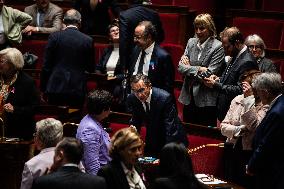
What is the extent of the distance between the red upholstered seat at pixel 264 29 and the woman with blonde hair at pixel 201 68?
1.10 m

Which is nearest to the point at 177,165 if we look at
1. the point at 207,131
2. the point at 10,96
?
the point at 207,131

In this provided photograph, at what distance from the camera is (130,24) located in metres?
4.75

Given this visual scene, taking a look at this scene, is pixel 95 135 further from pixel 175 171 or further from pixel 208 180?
pixel 175 171

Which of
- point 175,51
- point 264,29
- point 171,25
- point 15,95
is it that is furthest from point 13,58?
point 264,29

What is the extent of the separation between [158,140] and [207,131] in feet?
1.20

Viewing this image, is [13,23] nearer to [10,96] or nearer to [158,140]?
[10,96]

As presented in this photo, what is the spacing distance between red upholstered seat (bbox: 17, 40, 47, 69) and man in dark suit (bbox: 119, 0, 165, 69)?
3.48 feet

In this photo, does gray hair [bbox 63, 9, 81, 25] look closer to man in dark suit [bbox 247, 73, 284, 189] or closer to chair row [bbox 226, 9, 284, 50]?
chair row [bbox 226, 9, 284, 50]

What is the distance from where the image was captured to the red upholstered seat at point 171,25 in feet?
18.8

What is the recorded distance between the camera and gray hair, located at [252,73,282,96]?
3475 mm

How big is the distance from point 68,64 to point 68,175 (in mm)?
2067

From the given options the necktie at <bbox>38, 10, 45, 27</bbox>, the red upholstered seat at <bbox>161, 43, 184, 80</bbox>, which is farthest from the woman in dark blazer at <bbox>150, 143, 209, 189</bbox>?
the necktie at <bbox>38, 10, 45, 27</bbox>

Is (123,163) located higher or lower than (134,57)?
lower

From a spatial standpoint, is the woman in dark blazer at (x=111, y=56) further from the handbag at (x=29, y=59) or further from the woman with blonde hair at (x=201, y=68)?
the woman with blonde hair at (x=201, y=68)
